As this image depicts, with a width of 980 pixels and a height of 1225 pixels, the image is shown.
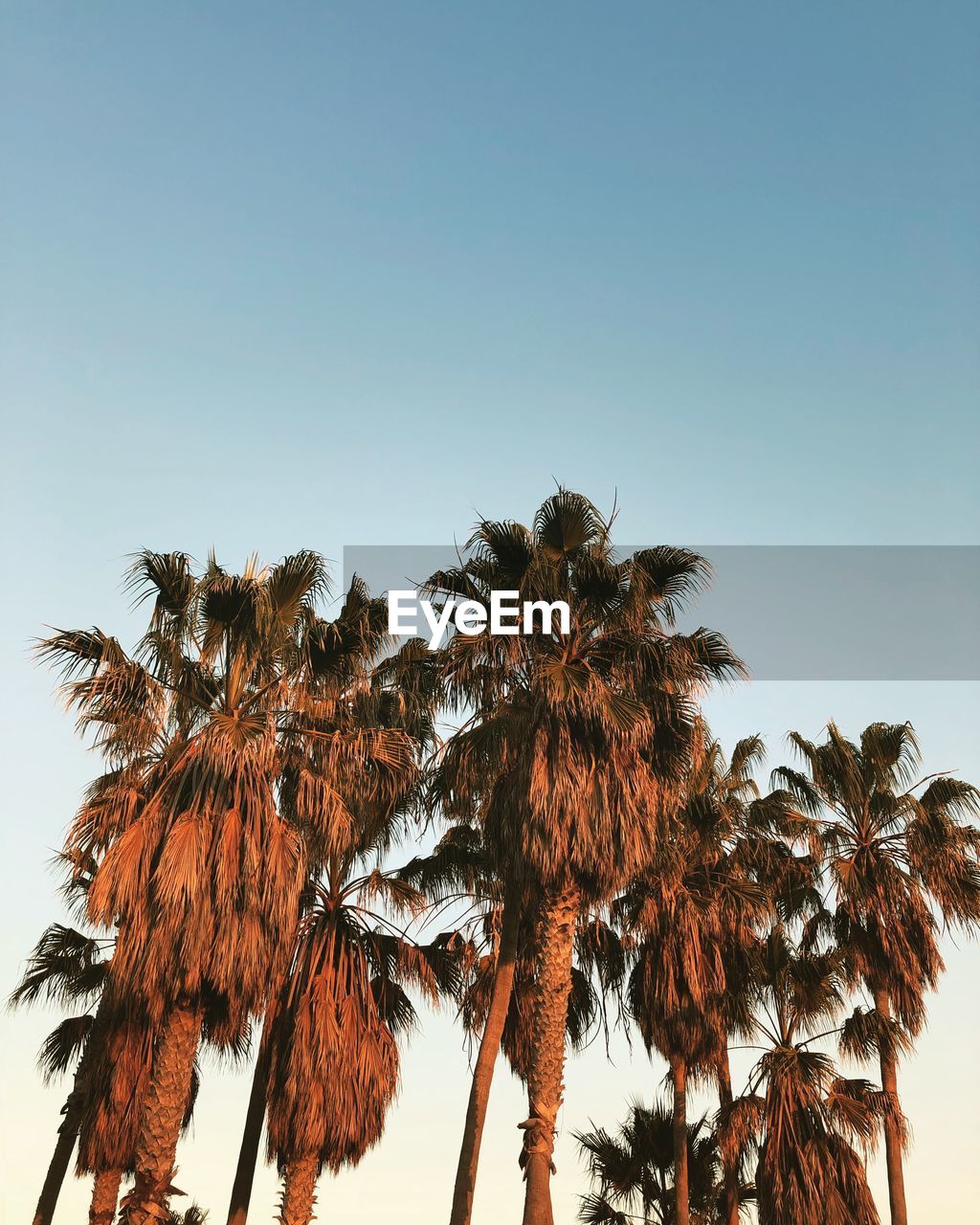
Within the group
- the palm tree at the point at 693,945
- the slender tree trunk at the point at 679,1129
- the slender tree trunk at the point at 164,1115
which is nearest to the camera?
the slender tree trunk at the point at 164,1115

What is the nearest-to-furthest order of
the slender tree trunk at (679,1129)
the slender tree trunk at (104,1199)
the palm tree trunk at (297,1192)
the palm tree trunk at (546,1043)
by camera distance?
1. the palm tree trunk at (546,1043)
2. the palm tree trunk at (297,1192)
3. the slender tree trunk at (104,1199)
4. the slender tree trunk at (679,1129)

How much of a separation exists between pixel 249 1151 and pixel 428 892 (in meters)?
5.32

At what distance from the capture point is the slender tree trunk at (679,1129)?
2822cm

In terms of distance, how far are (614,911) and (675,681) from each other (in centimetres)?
733

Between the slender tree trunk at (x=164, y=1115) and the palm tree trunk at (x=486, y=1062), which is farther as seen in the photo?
the palm tree trunk at (x=486, y=1062)

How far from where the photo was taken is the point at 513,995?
24.5 meters

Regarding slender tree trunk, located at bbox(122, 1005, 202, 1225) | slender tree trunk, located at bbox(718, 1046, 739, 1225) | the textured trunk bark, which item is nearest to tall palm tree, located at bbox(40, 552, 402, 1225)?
slender tree trunk, located at bbox(122, 1005, 202, 1225)

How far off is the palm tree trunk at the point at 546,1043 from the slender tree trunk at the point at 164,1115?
16.7 ft

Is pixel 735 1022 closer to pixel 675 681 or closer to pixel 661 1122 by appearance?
pixel 661 1122

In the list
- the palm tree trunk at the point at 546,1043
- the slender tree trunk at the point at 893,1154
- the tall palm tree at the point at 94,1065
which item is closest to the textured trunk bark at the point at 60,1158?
the tall palm tree at the point at 94,1065

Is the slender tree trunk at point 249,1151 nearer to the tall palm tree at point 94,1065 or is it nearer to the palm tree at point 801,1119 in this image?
the tall palm tree at point 94,1065

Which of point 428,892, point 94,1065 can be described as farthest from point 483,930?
point 94,1065

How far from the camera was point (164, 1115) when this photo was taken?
60.2 feet

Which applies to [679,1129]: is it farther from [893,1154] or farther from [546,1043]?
[546,1043]
